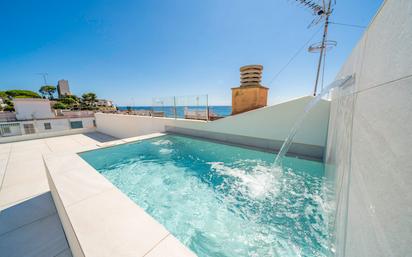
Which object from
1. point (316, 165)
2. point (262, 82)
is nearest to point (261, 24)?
point (262, 82)

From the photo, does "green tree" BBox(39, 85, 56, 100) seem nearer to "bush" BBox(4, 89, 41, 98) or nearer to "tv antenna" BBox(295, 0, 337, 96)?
"bush" BBox(4, 89, 41, 98)

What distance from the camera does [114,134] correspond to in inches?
414

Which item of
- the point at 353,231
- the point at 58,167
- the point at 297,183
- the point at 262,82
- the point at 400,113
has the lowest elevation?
the point at 297,183

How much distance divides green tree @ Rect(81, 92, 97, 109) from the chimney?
130 ft

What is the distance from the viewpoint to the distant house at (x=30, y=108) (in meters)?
16.8

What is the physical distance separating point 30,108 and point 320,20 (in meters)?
29.8

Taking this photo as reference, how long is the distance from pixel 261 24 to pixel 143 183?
804 cm

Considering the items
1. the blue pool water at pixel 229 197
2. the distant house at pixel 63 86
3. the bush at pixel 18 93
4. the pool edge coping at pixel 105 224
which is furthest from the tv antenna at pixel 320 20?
the distant house at pixel 63 86

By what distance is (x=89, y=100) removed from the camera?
33375mm

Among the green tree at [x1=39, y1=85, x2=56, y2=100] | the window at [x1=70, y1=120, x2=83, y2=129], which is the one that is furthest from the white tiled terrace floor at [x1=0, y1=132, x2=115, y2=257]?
the green tree at [x1=39, y1=85, x2=56, y2=100]

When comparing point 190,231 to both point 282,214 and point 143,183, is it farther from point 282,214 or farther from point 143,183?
point 143,183

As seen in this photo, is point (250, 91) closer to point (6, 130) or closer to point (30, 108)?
point (6, 130)

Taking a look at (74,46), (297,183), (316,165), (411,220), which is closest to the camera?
(411,220)

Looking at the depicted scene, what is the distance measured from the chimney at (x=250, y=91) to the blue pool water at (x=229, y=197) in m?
2.00
